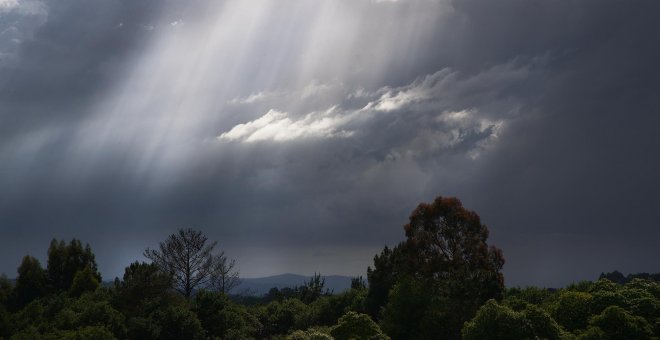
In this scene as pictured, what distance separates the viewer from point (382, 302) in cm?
5434

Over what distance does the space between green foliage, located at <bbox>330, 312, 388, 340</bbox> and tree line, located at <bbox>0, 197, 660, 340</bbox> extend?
54 mm

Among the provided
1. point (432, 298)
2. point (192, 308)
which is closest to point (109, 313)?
point (192, 308)

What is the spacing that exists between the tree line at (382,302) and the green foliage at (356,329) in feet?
0.18

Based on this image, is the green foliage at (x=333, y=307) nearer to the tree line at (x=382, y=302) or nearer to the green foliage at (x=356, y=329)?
the tree line at (x=382, y=302)

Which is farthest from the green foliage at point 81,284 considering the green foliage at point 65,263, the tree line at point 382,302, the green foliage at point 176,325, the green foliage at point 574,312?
the green foliage at point 574,312

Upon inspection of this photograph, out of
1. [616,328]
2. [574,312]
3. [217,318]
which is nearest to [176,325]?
[217,318]

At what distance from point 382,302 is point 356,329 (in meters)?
28.1

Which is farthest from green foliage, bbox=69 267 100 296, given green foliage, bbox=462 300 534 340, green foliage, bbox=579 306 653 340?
green foliage, bbox=579 306 653 340

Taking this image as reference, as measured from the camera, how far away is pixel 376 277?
56.6 metres

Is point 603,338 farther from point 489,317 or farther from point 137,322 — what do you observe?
point 137,322

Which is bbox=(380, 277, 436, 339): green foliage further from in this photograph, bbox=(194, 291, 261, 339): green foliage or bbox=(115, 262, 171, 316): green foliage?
bbox=(115, 262, 171, 316): green foliage

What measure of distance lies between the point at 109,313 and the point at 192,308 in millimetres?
8215

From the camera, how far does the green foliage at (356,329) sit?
87.8 ft

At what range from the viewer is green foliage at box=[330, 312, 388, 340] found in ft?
87.8
